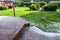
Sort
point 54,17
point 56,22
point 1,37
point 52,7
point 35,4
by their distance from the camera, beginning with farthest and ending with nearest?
point 35,4 < point 52,7 < point 54,17 < point 56,22 < point 1,37

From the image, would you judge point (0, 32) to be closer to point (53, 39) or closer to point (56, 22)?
point (53, 39)

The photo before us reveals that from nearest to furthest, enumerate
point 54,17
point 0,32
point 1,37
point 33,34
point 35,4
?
point 1,37, point 0,32, point 33,34, point 54,17, point 35,4

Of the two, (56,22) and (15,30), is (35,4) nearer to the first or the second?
(56,22)

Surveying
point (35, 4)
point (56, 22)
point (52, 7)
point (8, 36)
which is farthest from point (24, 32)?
point (35, 4)

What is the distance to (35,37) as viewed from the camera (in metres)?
4.85

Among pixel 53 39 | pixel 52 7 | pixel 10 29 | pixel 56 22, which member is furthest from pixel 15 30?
pixel 52 7

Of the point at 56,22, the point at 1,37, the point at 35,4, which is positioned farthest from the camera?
the point at 35,4

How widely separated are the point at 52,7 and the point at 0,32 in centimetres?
801

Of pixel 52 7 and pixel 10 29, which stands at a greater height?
pixel 10 29

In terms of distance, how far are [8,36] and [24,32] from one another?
3.35ft

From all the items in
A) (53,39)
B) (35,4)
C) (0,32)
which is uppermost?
(0,32)

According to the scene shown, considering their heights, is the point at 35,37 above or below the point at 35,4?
above

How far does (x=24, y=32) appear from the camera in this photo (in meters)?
5.11

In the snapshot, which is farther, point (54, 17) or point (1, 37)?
point (54, 17)
